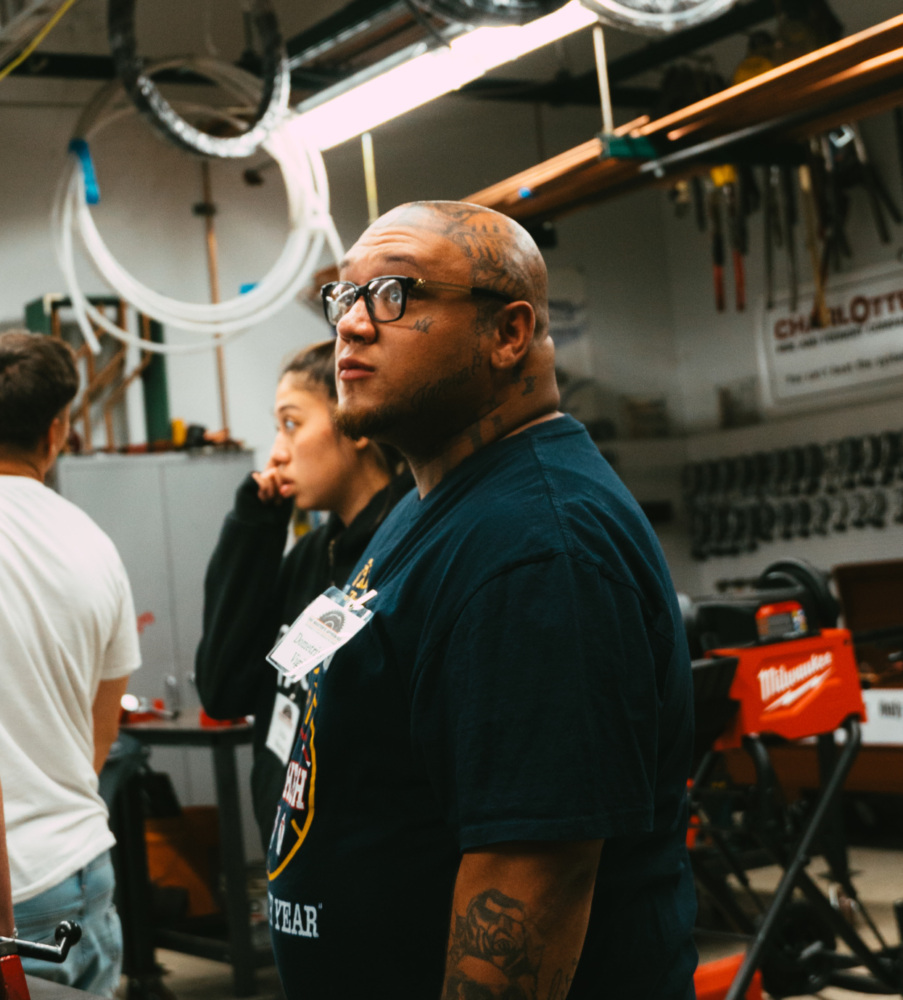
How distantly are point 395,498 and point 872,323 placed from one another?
570cm

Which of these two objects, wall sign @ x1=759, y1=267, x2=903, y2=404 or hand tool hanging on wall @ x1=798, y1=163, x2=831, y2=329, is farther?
wall sign @ x1=759, y1=267, x2=903, y2=404

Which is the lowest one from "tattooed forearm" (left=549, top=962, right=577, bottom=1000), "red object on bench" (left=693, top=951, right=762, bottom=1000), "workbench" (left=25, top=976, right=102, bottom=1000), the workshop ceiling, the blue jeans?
"red object on bench" (left=693, top=951, right=762, bottom=1000)

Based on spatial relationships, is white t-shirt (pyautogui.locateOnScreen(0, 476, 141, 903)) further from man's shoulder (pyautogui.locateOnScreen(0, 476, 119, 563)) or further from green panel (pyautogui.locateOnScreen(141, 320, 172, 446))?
green panel (pyautogui.locateOnScreen(141, 320, 172, 446))

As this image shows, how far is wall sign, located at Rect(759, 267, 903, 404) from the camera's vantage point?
708cm

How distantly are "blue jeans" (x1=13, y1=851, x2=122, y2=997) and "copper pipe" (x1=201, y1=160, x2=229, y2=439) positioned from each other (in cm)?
516

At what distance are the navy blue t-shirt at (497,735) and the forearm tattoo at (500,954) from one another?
0.07 metres

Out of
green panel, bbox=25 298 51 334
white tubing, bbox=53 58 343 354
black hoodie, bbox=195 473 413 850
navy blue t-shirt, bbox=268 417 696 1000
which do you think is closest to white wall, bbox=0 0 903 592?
green panel, bbox=25 298 51 334

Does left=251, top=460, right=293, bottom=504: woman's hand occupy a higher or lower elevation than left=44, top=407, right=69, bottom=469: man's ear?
lower

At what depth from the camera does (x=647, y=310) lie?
869cm

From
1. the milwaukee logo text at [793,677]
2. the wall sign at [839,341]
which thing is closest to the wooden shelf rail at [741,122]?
the milwaukee logo text at [793,677]

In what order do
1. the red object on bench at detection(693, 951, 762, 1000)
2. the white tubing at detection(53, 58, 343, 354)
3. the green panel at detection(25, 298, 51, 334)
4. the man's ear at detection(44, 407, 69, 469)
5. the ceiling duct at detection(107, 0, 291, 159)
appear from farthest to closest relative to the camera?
1. the green panel at detection(25, 298, 51, 334)
2. the white tubing at detection(53, 58, 343, 354)
3. the ceiling duct at detection(107, 0, 291, 159)
4. the red object on bench at detection(693, 951, 762, 1000)
5. the man's ear at detection(44, 407, 69, 469)

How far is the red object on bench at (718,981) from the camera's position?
10.2 feet

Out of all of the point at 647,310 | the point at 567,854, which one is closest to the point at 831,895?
the point at 567,854

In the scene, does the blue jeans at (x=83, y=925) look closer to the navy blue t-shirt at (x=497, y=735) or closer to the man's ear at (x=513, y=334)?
the navy blue t-shirt at (x=497, y=735)
